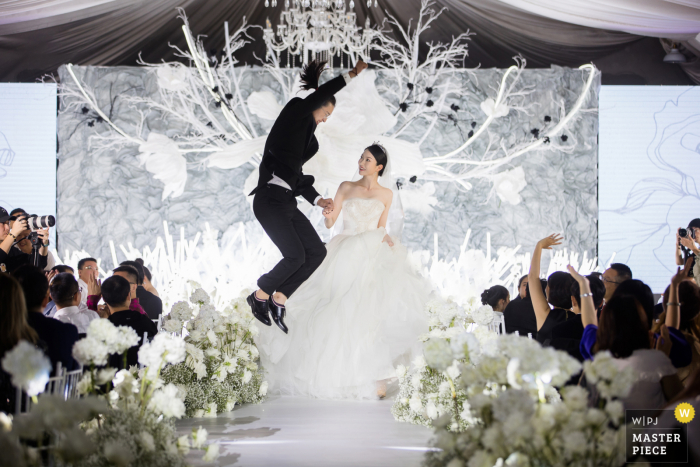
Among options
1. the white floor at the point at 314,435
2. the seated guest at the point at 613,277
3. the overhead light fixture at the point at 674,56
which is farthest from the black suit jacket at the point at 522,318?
the overhead light fixture at the point at 674,56

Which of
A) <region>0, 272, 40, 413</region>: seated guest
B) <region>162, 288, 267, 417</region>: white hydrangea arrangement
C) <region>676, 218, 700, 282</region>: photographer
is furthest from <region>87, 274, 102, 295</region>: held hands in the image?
<region>676, 218, 700, 282</region>: photographer

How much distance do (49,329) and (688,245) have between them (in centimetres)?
444

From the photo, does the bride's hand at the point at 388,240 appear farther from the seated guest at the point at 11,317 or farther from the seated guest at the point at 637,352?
the seated guest at the point at 11,317

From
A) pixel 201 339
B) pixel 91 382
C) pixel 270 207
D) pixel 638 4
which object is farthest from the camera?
pixel 638 4

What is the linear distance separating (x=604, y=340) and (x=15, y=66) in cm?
756

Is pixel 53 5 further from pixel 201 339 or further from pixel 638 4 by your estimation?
pixel 638 4

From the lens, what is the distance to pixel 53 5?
604 centimetres

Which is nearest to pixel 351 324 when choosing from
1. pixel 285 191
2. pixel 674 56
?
pixel 285 191

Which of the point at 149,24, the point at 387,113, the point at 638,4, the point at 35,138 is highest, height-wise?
the point at 149,24

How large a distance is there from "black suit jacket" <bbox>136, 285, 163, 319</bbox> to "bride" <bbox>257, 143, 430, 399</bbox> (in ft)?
3.05

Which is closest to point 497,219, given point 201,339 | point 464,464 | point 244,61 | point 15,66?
point 244,61

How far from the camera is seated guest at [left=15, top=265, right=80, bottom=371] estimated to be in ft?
7.84

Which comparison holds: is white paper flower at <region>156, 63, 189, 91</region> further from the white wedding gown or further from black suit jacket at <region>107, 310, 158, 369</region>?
black suit jacket at <region>107, 310, 158, 369</region>

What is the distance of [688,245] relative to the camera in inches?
195
